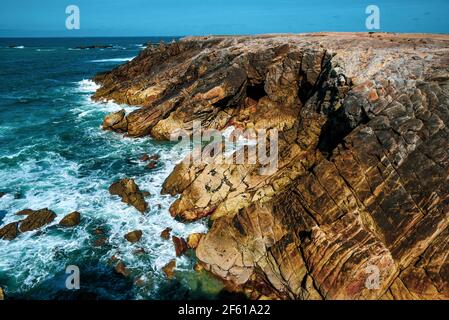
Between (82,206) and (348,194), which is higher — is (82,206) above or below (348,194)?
below

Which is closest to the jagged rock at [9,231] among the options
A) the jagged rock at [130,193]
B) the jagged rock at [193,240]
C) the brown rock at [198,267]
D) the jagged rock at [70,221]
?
the jagged rock at [70,221]

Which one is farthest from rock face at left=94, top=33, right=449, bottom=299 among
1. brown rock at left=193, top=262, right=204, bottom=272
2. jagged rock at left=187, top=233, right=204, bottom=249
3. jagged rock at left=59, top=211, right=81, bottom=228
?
jagged rock at left=59, top=211, right=81, bottom=228

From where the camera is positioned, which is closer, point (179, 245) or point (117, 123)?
point (179, 245)

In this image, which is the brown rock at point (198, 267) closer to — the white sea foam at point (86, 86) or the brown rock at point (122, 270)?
the brown rock at point (122, 270)

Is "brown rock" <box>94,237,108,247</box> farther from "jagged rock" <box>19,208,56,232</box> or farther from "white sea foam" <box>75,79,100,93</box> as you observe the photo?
"white sea foam" <box>75,79,100,93</box>

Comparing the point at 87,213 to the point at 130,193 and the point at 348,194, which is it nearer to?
the point at 130,193

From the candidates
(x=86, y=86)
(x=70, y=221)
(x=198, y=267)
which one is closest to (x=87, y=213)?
(x=70, y=221)
